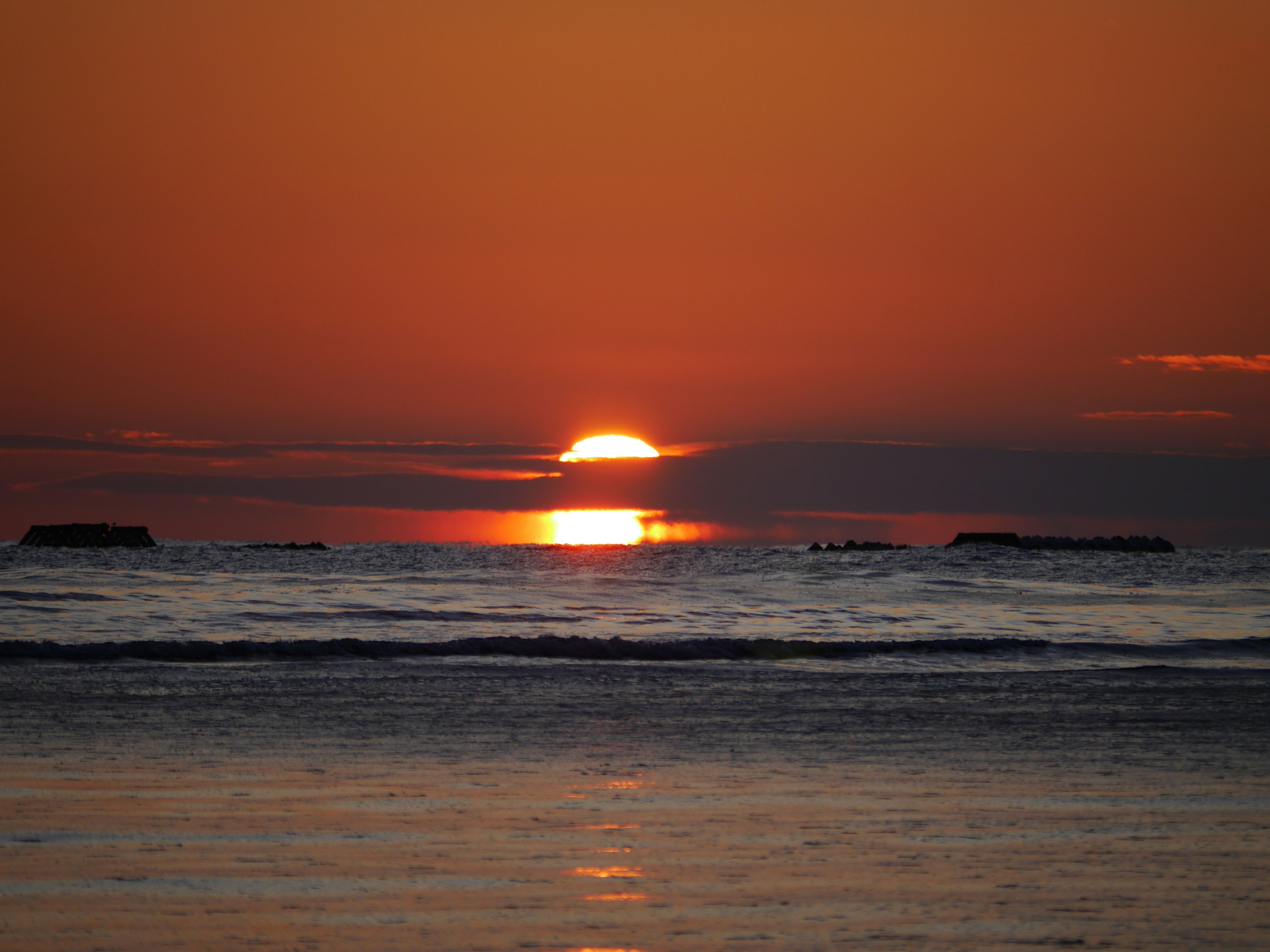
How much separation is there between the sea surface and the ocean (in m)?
0.17

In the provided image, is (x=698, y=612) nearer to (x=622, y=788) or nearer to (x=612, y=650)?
(x=612, y=650)

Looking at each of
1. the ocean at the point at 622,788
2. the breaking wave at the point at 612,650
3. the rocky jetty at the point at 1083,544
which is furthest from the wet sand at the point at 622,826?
the rocky jetty at the point at 1083,544

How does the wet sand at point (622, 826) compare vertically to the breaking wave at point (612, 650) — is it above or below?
above

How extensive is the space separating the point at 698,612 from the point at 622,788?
16646 mm

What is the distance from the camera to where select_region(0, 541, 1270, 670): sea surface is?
54.1 feet

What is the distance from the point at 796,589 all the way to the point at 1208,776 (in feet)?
87.5

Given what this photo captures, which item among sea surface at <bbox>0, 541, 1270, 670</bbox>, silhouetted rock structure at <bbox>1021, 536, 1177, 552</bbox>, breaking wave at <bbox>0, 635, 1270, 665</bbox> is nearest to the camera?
breaking wave at <bbox>0, 635, 1270, 665</bbox>

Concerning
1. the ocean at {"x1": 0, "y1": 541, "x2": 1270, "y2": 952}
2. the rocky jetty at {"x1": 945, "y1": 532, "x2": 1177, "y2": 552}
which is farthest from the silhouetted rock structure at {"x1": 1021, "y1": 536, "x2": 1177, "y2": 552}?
the ocean at {"x1": 0, "y1": 541, "x2": 1270, "y2": 952}

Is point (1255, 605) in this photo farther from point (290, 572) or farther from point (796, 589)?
point (290, 572)

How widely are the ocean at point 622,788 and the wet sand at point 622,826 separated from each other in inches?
1.0

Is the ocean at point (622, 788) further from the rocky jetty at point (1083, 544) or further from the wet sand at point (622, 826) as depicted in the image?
the rocky jetty at point (1083, 544)

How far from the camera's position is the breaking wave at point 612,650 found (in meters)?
14.8

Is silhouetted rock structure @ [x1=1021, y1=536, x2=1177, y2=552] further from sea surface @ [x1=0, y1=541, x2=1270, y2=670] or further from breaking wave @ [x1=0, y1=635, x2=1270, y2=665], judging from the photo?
breaking wave @ [x1=0, y1=635, x2=1270, y2=665]

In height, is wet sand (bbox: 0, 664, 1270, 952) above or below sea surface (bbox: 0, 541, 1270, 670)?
above
